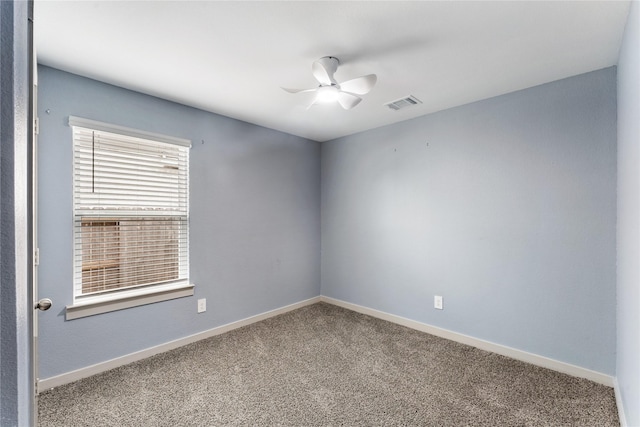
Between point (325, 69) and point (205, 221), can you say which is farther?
point (205, 221)

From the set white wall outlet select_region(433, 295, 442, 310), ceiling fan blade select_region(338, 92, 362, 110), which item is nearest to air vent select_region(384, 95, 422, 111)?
ceiling fan blade select_region(338, 92, 362, 110)

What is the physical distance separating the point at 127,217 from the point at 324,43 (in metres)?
2.03

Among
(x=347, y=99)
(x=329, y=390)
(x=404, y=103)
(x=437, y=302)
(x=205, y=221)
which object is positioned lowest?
(x=329, y=390)

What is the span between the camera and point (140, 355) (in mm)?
2436

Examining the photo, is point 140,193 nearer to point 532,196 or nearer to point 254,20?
point 254,20

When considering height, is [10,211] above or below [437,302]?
above

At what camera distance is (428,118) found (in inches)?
118

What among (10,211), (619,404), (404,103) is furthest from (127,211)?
(619,404)

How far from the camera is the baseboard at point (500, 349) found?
6.95 feet

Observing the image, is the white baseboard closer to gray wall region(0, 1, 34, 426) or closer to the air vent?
gray wall region(0, 1, 34, 426)

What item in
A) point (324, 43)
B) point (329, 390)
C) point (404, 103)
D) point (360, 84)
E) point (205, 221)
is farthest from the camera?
point (205, 221)

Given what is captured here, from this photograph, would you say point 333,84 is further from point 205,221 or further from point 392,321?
point 392,321

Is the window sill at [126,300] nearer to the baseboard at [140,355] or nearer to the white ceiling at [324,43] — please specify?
the baseboard at [140,355]

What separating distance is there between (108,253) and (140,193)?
0.54 meters
